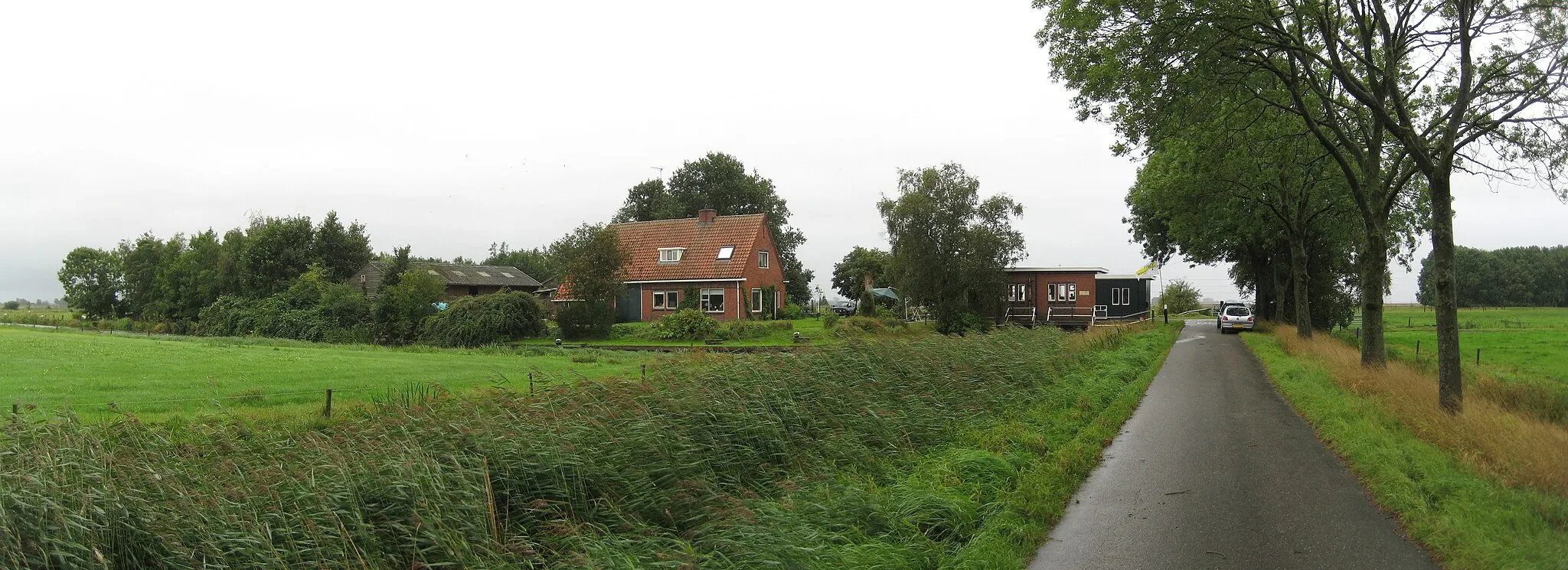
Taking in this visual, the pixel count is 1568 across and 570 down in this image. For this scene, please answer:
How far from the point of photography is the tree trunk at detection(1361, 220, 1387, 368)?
18406 mm

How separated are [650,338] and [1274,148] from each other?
25.3 meters

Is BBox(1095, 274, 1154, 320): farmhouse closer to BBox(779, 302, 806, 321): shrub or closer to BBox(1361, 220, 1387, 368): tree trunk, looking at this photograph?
BBox(779, 302, 806, 321): shrub

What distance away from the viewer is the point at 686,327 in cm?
3797

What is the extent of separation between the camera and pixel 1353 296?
43969mm

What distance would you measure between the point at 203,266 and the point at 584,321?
3551 centimetres

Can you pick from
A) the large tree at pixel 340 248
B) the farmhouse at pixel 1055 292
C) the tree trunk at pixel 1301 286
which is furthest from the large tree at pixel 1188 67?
the large tree at pixel 340 248

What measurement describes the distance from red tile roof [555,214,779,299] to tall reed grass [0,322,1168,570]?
36519 mm

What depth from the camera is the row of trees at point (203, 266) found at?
179 ft

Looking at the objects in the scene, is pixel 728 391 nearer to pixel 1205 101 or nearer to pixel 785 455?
pixel 785 455

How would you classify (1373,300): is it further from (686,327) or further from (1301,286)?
(686,327)

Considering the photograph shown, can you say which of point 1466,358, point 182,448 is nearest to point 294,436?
point 182,448

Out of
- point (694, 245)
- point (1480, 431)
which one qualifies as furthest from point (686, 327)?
point (1480, 431)

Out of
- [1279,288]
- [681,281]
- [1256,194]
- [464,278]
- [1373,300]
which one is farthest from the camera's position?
[464,278]

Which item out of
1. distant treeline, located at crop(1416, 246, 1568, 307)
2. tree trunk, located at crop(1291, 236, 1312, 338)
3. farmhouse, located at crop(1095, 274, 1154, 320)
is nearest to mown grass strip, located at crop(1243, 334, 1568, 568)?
tree trunk, located at crop(1291, 236, 1312, 338)
